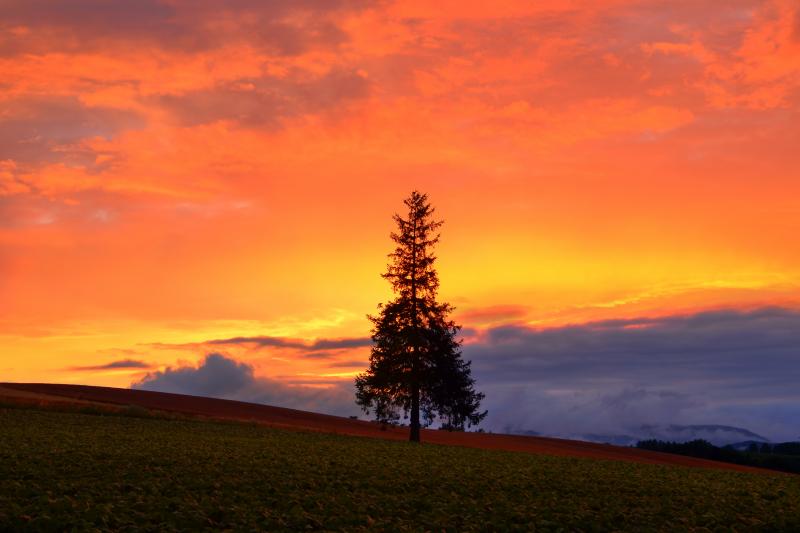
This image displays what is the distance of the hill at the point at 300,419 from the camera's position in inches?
2618

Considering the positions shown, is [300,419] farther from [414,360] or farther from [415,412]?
[414,360]

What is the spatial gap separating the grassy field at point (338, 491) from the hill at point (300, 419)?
30.4 meters

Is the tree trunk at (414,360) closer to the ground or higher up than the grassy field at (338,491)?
higher up

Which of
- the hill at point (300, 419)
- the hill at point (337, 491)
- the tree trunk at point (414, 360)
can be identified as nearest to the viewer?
the hill at point (337, 491)

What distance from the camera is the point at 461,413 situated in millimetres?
53719

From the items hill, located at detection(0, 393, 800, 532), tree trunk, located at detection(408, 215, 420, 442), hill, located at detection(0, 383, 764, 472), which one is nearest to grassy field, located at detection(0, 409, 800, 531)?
hill, located at detection(0, 393, 800, 532)

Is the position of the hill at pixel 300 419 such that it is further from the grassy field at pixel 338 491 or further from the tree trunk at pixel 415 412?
the grassy field at pixel 338 491

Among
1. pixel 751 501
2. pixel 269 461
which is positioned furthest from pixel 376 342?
pixel 751 501

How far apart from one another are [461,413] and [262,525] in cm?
3705

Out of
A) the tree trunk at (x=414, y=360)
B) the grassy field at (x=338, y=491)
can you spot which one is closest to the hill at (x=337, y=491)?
the grassy field at (x=338, y=491)

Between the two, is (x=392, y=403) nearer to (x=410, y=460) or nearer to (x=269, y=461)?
(x=410, y=460)

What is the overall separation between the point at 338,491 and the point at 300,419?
5486 centimetres

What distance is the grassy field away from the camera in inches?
728

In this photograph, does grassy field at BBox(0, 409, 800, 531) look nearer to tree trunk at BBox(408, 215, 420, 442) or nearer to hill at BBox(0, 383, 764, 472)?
tree trunk at BBox(408, 215, 420, 442)
